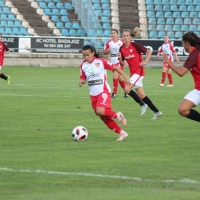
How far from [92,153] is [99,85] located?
2120 mm

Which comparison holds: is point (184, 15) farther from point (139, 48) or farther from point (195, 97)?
point (195, 97)

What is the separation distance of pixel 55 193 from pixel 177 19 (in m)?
39.6

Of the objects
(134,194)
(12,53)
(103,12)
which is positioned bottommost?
(134,194)

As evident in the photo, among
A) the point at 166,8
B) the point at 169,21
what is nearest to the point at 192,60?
the point at 169,21

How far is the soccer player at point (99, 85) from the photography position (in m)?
11.5

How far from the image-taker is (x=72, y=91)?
23391 millimetres

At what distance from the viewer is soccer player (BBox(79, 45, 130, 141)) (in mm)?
11453

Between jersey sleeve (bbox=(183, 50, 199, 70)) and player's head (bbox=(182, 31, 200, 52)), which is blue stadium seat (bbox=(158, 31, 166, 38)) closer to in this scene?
player's head (bbox=(182, 31, 200, 52))

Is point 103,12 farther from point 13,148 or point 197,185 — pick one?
point 197,185

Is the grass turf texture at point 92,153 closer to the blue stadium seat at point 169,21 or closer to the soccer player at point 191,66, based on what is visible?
the soccer player at point 191,66

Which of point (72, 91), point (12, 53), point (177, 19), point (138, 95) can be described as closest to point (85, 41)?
point (12, 53)

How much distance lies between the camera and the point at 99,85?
38.5ft

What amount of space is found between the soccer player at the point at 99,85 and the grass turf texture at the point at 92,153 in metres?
0.39

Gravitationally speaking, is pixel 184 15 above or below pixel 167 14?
below
